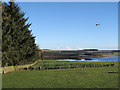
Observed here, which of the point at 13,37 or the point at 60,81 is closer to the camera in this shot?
the point at 60,81

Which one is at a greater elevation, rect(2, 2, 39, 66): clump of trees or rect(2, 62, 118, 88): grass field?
rect(2, 2, 39, 66): clump of trees

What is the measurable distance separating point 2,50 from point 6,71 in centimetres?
427

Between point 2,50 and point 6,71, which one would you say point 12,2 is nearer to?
point 2,50

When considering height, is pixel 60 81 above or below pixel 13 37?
below

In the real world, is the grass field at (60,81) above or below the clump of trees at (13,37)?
below

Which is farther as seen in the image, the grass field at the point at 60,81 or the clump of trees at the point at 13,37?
the clump of trees at the point at 13,37

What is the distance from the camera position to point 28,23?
42219 mm

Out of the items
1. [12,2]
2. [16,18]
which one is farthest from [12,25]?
[12,2]

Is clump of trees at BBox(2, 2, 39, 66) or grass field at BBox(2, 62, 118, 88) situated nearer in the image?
grass field at BBox(2, 62, 118, 88)

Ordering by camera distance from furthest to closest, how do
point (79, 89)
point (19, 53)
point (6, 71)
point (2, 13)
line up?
point (19, 53), point (2, 13), point (6, 71), point (79, 89)

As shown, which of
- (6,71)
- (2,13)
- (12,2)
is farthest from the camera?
(12,2)

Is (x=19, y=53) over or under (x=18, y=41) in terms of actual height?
under

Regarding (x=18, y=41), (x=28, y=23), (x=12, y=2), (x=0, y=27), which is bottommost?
(x=18, y=41)

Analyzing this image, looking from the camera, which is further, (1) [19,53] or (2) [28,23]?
(2) [28,23]
